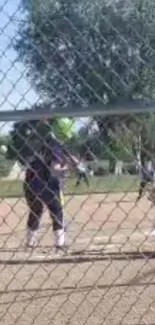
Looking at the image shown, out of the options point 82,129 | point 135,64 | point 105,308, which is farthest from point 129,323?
point 135,64

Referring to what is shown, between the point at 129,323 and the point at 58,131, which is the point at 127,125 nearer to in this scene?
the point at 58,131

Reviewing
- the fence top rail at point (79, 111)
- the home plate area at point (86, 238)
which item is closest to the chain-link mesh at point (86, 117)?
the fence top rail at point (79, 111)

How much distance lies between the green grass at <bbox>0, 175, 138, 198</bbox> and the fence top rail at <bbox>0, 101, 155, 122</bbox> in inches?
46.9

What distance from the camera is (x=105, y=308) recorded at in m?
5.06

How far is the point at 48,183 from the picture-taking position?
252 inches

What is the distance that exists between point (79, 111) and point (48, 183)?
3.09m

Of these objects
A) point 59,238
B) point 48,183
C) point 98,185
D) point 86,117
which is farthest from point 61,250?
point 86,117

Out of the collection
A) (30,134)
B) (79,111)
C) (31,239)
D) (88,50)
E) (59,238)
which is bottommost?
(31,239)

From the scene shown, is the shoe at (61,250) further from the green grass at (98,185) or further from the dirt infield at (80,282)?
the green grass at (98,185)

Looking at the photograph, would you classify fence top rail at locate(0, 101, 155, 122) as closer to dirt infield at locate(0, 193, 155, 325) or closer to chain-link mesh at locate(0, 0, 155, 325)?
chain-link mesh at locate(0, 0, 155, 325)

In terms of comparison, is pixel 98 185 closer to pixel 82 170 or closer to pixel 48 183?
pixel 48 183

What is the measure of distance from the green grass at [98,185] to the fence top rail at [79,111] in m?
1.19

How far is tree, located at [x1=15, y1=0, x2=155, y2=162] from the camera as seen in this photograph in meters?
3.44

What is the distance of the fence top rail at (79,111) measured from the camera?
10.9 feet
